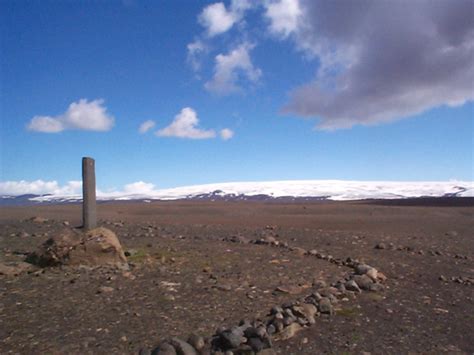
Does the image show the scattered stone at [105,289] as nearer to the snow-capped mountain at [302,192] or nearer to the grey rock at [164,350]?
the grey rock at [164,350]

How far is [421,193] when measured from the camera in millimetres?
116250

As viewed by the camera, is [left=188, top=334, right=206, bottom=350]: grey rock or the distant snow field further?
the distant snow field

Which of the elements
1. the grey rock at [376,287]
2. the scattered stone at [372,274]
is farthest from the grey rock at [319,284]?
the scattered stone at [372,274]

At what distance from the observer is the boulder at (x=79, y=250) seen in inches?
396

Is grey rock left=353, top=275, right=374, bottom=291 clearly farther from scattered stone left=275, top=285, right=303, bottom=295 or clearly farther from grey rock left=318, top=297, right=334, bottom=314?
grey rock left=318, top=297, right=334, bottom=314

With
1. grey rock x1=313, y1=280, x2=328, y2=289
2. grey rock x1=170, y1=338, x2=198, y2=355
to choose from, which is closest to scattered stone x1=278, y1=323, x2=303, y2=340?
grey rock x1=170, y1=338, x2=198, y2=355

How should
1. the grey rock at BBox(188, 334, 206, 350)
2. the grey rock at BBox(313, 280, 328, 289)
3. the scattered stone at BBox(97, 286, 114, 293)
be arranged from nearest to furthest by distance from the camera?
the grey rock at BBox(188, 334, 206, 350)
the scattered stone at BBox(97, 286, 114, 293)
the grey rock at BBox(313, 280, 328, 289)

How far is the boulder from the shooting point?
10070 millimetres

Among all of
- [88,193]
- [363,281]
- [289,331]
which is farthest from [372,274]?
[88,193]

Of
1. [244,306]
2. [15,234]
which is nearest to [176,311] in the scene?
[244,306]

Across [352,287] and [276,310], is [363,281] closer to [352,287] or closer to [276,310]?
[352,287]

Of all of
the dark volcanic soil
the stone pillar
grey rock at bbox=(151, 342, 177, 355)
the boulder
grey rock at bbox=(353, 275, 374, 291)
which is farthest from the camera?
the stone pillar

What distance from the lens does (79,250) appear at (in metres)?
10.2

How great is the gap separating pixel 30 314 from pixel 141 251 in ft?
18.9
